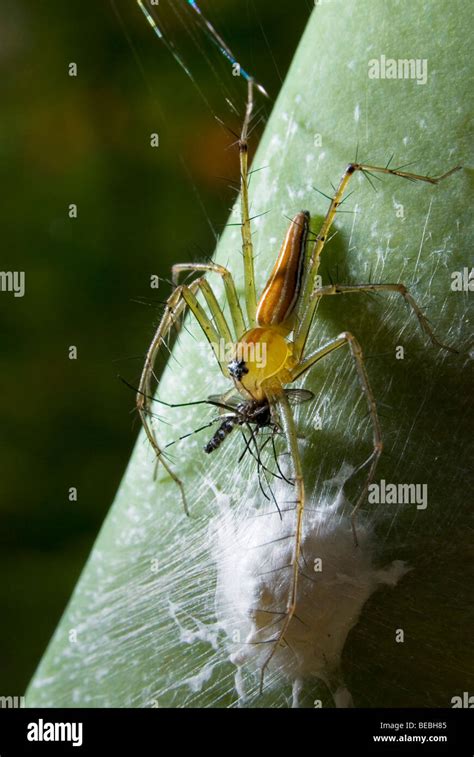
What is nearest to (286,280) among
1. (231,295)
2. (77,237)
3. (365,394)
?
(231,295)

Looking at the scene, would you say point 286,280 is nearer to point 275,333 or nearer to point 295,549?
point 275,333

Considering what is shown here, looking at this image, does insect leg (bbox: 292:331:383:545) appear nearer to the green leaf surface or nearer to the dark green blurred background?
the green leaf surface

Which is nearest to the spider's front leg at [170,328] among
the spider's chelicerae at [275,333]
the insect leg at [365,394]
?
the spider's chelicerae at [275,333]

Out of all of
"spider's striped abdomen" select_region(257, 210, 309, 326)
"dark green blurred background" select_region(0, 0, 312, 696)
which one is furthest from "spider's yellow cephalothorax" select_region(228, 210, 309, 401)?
"dark green blurred background" select_region(0, 0, 312, 696)

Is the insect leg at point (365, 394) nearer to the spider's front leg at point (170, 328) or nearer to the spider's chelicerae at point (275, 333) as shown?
the spider's chelicerae at point (275, 333)

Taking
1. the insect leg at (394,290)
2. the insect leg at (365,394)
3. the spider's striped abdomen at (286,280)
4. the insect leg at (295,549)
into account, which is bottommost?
the insect leg at (295,549)

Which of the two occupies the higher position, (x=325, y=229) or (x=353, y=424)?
(x=325, y=229)

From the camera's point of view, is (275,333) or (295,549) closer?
(295,549)
